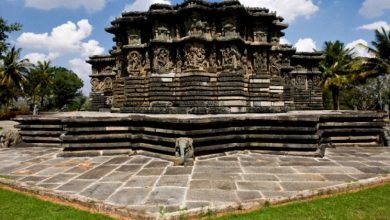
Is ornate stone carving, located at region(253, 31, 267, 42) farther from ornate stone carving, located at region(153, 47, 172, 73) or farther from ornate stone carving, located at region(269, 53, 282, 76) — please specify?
ornate stone carving, located at region(153, 47, 172, 73)

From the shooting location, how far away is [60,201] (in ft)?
13.5

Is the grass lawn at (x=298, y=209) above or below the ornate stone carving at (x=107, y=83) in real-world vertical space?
below

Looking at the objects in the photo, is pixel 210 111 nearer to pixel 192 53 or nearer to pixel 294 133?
pixel 192 53

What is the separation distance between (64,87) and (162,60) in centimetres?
5143

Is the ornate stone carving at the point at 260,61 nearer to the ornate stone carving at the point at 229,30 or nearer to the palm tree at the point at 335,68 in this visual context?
the ornate stone carving at the point at 229,30

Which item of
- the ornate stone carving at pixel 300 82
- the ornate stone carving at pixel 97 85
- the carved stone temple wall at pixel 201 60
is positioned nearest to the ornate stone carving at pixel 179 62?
the carved stone temple wall at pixel 201 60

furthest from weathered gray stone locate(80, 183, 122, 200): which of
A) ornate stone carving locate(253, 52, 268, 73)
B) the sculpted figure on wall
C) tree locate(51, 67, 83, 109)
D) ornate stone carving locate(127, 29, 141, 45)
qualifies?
tree locate(51, 67, 83, 109)

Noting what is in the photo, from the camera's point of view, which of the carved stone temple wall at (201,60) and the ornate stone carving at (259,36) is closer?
the carved stone temple wall at (201,60)

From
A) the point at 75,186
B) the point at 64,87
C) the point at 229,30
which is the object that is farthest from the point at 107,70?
the point at 64,87

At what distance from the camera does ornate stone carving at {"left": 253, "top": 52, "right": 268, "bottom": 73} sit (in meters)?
12.6

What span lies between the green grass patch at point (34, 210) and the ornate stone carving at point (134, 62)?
930 cm

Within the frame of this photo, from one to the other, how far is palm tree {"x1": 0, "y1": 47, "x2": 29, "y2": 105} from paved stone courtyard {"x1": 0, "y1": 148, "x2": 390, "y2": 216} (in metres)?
35.6

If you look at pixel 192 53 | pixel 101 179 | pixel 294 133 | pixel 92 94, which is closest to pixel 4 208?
pixel 101 179

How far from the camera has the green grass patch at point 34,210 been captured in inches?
138
